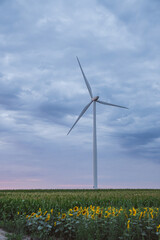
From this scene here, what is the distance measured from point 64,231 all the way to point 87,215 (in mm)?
1109

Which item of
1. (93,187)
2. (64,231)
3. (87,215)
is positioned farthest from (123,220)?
(93,187)

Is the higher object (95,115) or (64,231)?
(95,115)

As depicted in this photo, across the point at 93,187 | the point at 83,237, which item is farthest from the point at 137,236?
the point at 93,187

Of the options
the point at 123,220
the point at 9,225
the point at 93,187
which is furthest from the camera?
the point at 93,187

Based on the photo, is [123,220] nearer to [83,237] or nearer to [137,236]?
[137,236]

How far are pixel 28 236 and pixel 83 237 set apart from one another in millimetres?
2531

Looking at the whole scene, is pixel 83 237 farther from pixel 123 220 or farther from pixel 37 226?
pixel 37 226

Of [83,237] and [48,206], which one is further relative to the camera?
[48,206]

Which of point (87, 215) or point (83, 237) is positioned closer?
point (83, 237)

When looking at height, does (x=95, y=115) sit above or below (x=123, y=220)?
above

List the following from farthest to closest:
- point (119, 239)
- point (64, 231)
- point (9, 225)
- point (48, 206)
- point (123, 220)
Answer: point (48, 206) → point (9, 225) → point (64, 231) → point (123, 220) → point (119, 239)

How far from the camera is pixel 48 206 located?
12453 mm

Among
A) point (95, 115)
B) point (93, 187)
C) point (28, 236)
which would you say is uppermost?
point (95, 115)

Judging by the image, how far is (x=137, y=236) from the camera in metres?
8.43
